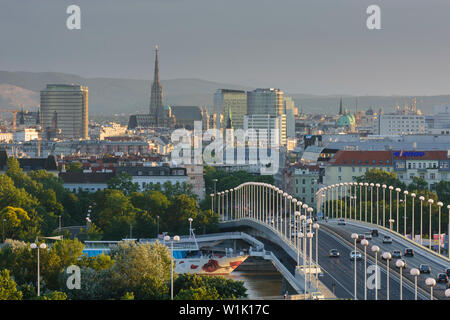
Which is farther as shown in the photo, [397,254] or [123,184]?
[123,184]

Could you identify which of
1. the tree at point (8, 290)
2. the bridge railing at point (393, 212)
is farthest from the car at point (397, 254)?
the tree at point (8, 290)

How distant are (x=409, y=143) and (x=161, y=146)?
8212cm

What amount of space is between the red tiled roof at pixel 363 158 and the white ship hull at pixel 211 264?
120 feet

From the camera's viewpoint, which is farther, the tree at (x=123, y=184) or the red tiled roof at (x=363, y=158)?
the red tiled roof at (x=363, y=158)

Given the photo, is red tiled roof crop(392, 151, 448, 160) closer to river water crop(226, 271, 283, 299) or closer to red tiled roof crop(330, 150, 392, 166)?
red tiled roof crop(330, 150, 392, 166)

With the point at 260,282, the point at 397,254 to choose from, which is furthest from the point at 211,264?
the point at 397,254

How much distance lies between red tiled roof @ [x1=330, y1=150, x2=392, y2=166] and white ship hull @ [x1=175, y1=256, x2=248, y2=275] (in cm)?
3670

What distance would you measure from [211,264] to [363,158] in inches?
1554

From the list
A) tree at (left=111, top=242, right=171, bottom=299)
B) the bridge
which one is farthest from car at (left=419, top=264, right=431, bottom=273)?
tree at (left=111, top=242, right=171, bottom=299)

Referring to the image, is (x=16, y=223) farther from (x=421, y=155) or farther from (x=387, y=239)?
(x=421, y=155)

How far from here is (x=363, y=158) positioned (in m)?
98.9

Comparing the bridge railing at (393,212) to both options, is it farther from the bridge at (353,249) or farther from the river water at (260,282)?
the river water at (260,282)

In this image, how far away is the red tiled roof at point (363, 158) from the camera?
9819 cm
